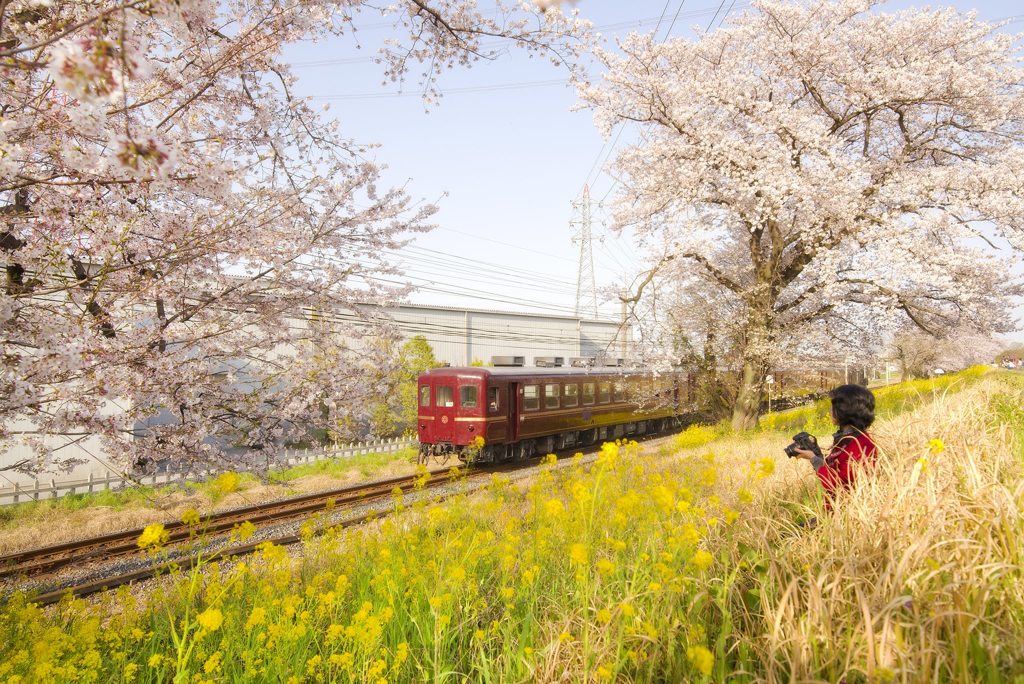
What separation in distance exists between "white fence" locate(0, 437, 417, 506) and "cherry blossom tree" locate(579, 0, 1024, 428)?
31.0 ft

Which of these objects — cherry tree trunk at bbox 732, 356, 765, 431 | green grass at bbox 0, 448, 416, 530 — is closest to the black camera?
green grass at bbox 0, 448, 416, 530

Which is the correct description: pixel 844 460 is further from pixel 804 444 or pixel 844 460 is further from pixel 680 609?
pixel 680 609

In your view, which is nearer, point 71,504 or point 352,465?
point 71,504

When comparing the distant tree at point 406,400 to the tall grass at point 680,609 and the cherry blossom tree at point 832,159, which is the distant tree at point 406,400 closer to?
A: the cherry blossom tree at point 832,159

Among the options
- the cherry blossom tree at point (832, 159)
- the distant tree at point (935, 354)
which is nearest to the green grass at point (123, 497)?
the cherry blossom tree at point (832, 159)

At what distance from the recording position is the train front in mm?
13594

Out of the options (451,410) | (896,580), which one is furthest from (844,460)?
(451,410)

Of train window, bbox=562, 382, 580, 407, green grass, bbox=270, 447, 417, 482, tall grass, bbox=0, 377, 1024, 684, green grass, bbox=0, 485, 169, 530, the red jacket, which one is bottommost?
green grass, bbox=0, 485, 169, 530

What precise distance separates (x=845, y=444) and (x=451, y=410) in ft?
35.4

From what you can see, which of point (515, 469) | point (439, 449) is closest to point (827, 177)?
point (515, 469)

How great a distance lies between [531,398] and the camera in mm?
14977

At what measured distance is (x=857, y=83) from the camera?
1203 cm

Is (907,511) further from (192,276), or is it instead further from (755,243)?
(755,243)

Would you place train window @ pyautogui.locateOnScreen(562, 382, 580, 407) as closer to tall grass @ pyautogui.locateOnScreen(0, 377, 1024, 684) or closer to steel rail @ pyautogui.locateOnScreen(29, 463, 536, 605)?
steel rail @ pyautogui.locateOnScreen(29, 463, 536, 605)
